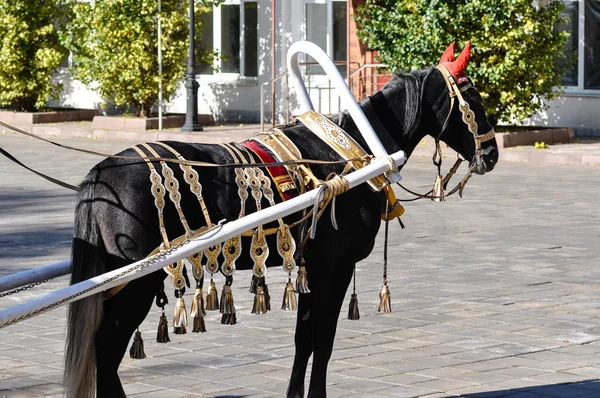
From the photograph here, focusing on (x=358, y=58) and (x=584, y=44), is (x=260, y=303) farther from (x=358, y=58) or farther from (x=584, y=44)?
(x=358, y=58)

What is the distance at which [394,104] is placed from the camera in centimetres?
605

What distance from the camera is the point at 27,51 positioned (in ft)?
88.8

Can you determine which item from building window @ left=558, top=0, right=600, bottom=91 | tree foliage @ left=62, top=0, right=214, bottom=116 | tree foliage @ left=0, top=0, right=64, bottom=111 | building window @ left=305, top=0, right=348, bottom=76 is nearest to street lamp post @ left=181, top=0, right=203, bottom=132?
tree foliage @ left=62, top=0, right=214, bottom=116

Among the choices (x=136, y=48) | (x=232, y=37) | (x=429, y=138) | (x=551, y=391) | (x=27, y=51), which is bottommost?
(x=551, y=391)

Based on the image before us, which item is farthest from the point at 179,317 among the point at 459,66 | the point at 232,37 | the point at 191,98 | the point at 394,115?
the point at 232,37

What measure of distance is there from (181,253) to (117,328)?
525 mm

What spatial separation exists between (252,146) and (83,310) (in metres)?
1.24

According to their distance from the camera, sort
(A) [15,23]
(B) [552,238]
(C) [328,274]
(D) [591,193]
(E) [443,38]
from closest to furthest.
Answer: (C) [328,274]
(B) [552,238]
(D) [591,193]
(E) [443,38]
(A) [15,23]

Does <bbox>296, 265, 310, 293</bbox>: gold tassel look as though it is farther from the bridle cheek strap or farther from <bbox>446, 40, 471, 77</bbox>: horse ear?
<bbox>446, 40, 471, 77</bbox>: horse ear

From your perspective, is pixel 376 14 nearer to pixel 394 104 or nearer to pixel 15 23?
pixel 15 23

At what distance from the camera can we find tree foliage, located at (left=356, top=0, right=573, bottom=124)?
1962 centimetres

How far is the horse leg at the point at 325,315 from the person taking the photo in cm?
576

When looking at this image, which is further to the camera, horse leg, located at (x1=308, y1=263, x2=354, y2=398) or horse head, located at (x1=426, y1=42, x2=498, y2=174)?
horse head, located at (x1=426, y1=42, x2=498, y2=174)

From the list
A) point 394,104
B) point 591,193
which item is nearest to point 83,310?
point 394,104
